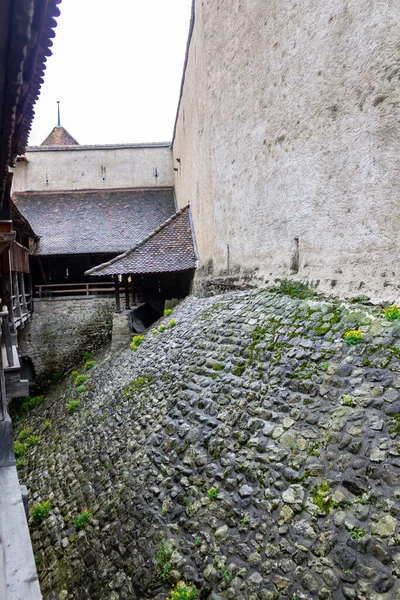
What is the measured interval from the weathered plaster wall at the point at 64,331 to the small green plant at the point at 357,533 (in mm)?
11783

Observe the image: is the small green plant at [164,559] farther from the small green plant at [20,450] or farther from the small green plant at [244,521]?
the small green plant at [20,450]

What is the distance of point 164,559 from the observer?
394 centimetres

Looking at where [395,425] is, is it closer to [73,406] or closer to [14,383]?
[14,383]

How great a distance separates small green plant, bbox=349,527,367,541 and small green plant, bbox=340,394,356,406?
1.00 metres

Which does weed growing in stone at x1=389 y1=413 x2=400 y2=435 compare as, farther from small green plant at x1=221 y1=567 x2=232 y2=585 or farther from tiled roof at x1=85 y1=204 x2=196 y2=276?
tiled roof at x1=85 y1=204 x2=196 y2=276

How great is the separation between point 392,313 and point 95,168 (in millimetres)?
17185

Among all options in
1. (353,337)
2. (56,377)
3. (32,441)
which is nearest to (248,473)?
(353,337)

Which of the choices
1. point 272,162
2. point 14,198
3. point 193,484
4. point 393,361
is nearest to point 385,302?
point 393,361

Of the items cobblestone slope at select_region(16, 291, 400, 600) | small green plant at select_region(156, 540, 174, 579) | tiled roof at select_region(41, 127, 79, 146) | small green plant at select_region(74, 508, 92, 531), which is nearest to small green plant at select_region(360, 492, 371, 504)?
cobblestone slope at select_region(16, 291, 400, 600)

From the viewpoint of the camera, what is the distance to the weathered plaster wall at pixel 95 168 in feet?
59.1

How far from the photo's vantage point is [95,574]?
4559 mm

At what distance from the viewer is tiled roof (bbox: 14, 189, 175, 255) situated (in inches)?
573

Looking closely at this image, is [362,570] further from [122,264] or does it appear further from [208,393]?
[122,264]

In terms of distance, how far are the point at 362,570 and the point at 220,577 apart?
4.26 feet
